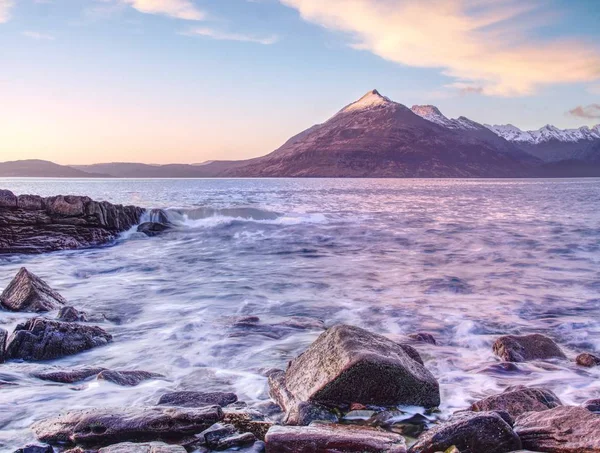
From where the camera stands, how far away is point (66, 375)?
592cm

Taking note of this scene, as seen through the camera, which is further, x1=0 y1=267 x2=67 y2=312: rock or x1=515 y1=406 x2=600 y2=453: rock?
x1=0 y1=267 x2=67 y2=312: rock

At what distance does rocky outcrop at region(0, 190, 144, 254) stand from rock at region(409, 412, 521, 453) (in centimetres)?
1799

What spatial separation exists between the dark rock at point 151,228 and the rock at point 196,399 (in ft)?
68.6

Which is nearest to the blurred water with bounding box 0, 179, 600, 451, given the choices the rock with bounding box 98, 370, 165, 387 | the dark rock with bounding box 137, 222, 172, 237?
the rock with bounding box 98, 370, 165, 387

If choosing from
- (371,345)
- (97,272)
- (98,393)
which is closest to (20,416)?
(98,393)

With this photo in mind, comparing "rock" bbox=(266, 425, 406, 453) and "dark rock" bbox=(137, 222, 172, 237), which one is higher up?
"rock" bbox=(266, 425, 406, 453)

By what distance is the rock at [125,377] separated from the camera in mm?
5803

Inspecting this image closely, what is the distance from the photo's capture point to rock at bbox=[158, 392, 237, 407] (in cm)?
497

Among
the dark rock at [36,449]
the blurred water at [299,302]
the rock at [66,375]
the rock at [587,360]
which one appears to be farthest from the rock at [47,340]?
the rock at [587,360]

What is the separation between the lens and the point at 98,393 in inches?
217

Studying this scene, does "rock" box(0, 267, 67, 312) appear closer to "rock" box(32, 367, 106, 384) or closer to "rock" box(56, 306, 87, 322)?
"rock" box(56, 306, 87, 322)

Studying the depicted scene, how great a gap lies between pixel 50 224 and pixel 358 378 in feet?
62.1

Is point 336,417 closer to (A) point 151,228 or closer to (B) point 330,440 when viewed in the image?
(B) point 330,440

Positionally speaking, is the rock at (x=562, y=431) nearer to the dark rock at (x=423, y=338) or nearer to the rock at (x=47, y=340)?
the dark rock at (x=423, y=338)
